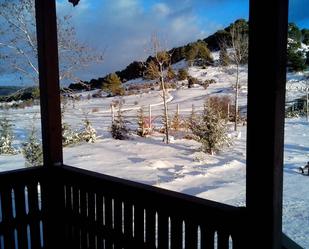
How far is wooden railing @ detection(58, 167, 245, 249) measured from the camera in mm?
1410

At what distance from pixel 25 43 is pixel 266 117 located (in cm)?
780

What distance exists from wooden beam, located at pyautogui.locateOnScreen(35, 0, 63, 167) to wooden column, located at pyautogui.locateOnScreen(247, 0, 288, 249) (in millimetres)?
1485

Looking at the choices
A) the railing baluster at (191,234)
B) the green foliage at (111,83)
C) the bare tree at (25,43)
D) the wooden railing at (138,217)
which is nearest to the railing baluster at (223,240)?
the wooden railing at (138,217)

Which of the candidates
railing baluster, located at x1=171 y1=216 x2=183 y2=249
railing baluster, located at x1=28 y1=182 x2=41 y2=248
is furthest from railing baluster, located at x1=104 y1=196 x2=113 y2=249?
railing baluster, located at x1=28 y1=182 x2=41 y2=248

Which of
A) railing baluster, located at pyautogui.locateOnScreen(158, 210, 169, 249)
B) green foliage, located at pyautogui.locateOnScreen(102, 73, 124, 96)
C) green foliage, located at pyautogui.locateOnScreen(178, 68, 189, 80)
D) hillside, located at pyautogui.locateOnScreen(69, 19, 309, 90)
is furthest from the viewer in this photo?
green foliage, located at pyautogui.locateOnScreen(178, 68, 189, 80)

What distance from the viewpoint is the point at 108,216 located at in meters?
1.98

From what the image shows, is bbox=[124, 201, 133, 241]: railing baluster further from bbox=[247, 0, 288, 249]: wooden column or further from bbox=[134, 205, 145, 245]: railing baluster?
bbox=[247, 0, 288, 249]: wooden column

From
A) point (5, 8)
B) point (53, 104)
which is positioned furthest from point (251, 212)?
point (5, 8)

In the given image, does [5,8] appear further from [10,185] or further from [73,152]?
[10,185]

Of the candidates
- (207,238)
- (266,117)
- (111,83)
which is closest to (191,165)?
(207,238)

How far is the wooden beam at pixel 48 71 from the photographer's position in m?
2.28

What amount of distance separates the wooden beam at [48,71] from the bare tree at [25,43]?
5643 millimetres

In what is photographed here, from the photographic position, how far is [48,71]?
7.48ft

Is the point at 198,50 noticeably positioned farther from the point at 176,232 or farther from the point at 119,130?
the point at 176,232
